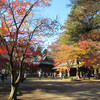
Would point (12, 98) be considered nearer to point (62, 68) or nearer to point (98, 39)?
point (98, 39)

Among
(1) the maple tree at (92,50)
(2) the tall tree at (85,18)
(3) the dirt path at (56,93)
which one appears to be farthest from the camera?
(1) the maple tree at (92,50)

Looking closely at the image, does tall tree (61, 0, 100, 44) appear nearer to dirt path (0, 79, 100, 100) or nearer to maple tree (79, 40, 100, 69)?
maple tree (79, 40, 100, 69)

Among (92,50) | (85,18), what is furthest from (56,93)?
(92,50)

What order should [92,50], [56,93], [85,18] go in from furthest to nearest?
[92,50]
[85,18]
[56,93]

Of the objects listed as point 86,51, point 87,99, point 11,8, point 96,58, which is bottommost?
point 87,99

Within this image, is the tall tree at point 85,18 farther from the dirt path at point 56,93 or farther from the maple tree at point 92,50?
the dirt path at point 56,93

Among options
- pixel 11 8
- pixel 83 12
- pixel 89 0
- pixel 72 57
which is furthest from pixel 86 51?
pixel 11 8

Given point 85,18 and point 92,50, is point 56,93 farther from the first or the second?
point 92,50

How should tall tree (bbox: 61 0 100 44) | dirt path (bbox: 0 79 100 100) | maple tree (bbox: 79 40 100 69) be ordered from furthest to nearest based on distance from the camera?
A: maple tree (bbox: 79 40 100 69), tall tree (bbox: 61 0 100 44), dirt path (bbox: 0 79 100 100)

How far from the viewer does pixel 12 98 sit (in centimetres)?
628

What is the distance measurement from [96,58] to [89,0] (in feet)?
30.6

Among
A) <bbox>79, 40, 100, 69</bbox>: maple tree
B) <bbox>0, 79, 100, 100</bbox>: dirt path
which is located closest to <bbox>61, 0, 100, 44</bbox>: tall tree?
<bbox>79, 40, 100, 69</bbox>: maple tree

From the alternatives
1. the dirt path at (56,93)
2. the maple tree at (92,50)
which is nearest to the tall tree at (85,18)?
the maple tree at (92,50)

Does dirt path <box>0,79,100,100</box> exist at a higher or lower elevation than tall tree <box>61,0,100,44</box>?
lower
